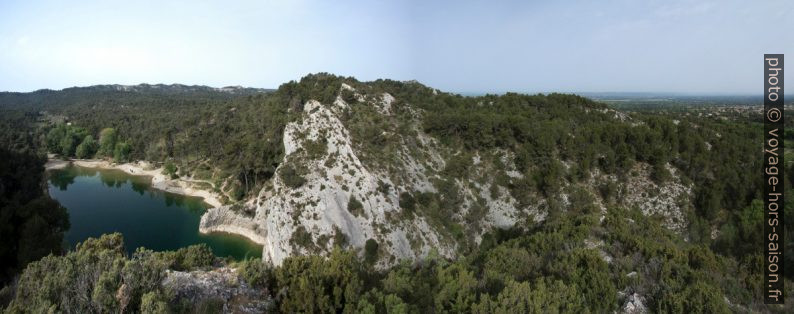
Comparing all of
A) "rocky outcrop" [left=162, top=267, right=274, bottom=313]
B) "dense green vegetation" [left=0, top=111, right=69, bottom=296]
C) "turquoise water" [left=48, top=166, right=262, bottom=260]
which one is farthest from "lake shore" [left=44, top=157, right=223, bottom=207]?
"rocky outcrop" [left=162, top=267, right=274, bottom=313]

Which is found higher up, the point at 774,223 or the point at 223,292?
the point at 223,292

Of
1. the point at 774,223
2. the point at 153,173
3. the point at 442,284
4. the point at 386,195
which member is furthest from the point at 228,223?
the point at 774,223

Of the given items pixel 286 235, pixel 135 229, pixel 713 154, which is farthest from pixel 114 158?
pixel 713 154

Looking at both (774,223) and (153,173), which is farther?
(153,173)

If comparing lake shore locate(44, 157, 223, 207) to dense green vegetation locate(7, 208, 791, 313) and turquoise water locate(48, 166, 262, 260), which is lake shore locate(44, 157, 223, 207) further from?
dense green vegetation locate(7, 208, 791, 313)

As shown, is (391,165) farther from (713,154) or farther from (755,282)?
(713,154)

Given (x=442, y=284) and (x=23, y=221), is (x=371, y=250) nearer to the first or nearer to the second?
(x=442, y=284)
